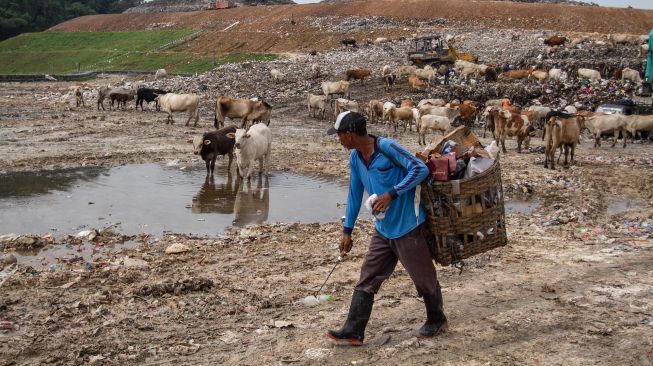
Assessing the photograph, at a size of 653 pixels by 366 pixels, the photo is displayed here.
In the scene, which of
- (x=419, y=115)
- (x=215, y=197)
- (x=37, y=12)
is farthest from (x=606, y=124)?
(x=37, y=12)

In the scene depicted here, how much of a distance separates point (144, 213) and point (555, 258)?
6.08m

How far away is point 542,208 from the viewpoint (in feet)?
33.8

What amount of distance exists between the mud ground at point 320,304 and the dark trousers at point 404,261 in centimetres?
53

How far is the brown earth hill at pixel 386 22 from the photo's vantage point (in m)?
48.9

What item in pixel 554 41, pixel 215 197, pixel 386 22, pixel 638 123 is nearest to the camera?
pixel 215 197

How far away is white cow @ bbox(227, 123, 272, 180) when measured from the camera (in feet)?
40.4

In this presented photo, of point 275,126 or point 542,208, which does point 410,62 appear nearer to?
point 275,126

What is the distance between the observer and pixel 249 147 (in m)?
12.5

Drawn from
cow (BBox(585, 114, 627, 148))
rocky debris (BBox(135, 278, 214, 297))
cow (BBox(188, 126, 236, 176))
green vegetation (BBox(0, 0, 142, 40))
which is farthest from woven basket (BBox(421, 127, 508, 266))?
green vegetation (BBox(0, 0, 142, 40))

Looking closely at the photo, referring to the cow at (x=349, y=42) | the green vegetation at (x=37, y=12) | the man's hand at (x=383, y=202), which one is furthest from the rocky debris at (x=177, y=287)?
the green vegetation at (x=37, y=12)

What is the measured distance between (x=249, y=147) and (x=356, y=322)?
811 centimetres

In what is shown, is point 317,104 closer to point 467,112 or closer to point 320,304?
point 467,112

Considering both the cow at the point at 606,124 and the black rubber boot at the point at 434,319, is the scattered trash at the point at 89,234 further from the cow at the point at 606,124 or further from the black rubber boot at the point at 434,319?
the cow at the point at 606,124

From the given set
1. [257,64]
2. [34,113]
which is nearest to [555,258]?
[34,113]
